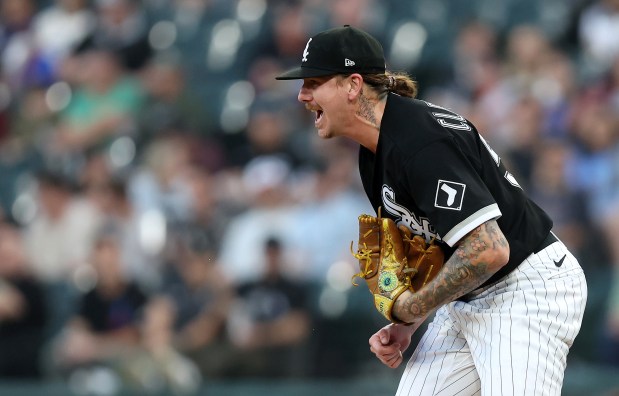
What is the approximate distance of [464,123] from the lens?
152 inches

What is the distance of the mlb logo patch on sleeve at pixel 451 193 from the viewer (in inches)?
141

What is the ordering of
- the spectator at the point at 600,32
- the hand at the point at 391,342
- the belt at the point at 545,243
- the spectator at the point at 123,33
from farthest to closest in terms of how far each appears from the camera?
the spectator at the point at 123,33 → the spectator at the point at 600,32 → the hand at the point at 391,342 → the belt at the point at 545,243

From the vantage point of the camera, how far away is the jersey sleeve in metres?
3.58

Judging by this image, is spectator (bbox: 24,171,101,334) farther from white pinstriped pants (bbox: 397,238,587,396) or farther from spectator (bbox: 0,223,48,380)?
white pinstriped pants (bbox: 397,238,587,396)

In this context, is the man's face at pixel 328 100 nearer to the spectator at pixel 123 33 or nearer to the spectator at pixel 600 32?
the spectator at pixel 600 32

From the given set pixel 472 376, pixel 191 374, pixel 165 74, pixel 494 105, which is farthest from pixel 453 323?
pixel 165 74

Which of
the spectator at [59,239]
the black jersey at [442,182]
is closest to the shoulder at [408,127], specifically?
the black jersey at [442,182]

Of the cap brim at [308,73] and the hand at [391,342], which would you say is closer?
the cap brim at [308,73]

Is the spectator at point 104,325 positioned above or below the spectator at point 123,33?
below

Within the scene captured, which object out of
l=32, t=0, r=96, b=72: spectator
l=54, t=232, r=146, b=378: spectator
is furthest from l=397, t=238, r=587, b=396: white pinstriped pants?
l=32, t=0, r=96, b=72: spectator

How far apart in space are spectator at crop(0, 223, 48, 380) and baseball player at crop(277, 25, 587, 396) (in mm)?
4246

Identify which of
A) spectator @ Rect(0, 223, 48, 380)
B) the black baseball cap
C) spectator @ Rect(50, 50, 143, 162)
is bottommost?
spectator @ Rect(0, 223, 48, 380)

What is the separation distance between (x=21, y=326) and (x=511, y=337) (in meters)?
4.81

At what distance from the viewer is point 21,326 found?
25.2ft
